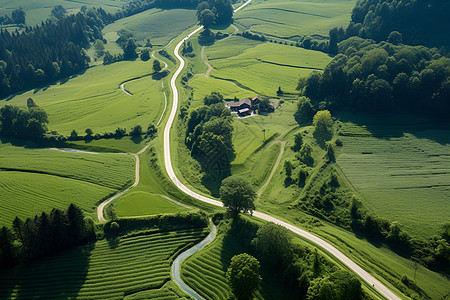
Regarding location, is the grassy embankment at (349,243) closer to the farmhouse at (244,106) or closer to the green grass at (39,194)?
the green grass at (39,194)

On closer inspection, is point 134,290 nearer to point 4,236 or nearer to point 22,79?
point 4,236

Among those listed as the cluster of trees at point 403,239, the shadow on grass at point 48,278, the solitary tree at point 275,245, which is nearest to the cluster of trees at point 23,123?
the shadow on grass at point 48,278

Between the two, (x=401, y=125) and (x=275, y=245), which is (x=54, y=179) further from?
(x=401, y=125)

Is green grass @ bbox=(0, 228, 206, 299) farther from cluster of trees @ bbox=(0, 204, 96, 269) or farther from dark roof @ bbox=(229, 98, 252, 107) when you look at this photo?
dark roof @ bbox=(229, 98, 252, 107)

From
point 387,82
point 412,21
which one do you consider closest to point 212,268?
point 387,82

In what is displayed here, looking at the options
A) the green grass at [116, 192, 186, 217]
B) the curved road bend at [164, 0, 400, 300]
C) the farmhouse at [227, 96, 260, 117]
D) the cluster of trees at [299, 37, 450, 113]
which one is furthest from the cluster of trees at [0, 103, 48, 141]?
the cluster of trees at [299, 37, 450, 113]
